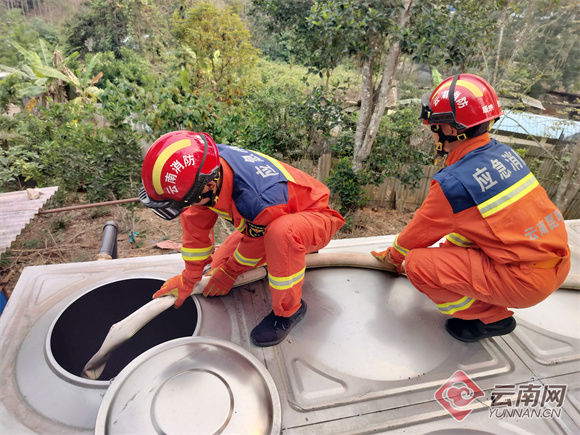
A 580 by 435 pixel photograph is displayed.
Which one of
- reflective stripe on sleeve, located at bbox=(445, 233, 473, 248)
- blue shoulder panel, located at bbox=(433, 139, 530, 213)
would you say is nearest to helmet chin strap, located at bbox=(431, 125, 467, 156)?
blue shoulder panel, located at bbox=(433, 139, 530, 213)

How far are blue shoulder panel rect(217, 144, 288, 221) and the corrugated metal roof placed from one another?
2.13 metres

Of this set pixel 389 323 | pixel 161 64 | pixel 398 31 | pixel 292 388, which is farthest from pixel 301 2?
pixel 161 64

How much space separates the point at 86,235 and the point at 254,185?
437 cm

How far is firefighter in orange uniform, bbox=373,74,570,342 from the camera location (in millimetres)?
1754

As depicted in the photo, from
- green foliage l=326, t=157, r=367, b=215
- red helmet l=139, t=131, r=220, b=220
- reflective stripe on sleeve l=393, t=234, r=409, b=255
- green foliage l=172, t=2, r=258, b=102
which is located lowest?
green foliage l=326, t=157, r=367, b=215

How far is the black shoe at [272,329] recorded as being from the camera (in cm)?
184

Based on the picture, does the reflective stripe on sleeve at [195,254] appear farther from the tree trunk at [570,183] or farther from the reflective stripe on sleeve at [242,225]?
the tree trunk at [570,183]

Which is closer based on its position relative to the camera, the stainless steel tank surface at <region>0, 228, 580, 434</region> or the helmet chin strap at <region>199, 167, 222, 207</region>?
the stainless steel tank surface at <region>0, 228, 580, 434</region>

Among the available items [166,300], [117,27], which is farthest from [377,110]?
[117,27]

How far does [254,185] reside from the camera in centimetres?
190

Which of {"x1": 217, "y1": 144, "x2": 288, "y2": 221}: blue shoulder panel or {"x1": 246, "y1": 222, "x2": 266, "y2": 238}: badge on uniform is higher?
{"x1": 217, "y1": 144, "x2": 288, "y2": 221}: blue shoulder panel

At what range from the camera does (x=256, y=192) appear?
1.88 meters

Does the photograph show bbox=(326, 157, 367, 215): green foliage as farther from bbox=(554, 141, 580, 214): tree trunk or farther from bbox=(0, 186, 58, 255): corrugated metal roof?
bbox=(0, 186, 58, 255): corrugated metal roof

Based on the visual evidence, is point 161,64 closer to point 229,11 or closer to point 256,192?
point 229,11
